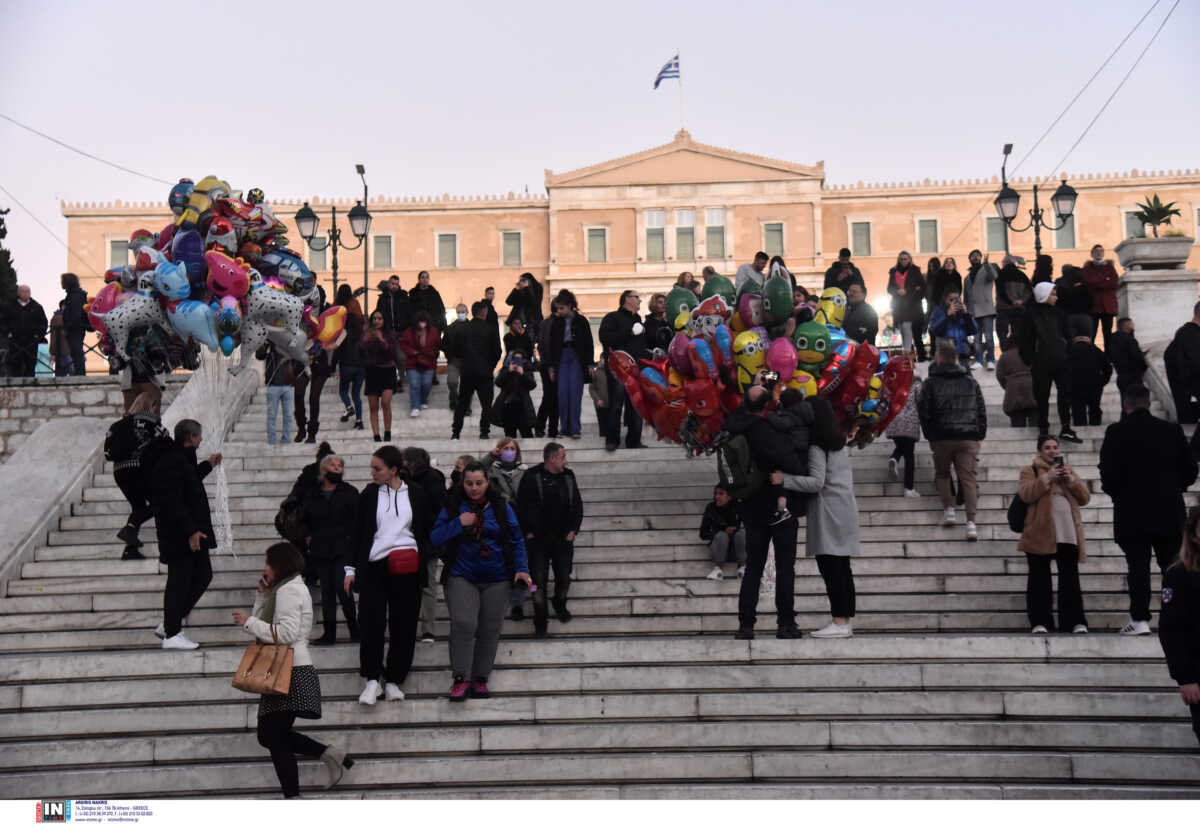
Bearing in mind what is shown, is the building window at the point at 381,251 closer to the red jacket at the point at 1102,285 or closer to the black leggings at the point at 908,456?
the red jacket at the point at 1102,285

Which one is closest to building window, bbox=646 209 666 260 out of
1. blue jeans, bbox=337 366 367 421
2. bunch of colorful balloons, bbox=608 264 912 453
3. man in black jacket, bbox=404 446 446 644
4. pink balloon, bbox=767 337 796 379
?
blue jeans, bbox=337 366 367 421

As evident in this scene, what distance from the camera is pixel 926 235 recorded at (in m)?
53.5

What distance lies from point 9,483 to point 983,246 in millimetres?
45517

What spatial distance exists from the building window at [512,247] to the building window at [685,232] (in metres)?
6.14

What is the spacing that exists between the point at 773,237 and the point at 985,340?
3557cm

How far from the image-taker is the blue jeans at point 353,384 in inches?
623

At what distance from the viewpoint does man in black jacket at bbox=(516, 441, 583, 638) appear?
32.0 ft

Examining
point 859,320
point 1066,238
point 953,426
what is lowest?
point 953,426

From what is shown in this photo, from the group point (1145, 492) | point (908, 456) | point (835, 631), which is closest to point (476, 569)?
point (835, 631)

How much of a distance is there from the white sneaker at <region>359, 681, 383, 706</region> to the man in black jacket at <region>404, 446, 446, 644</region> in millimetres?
1031

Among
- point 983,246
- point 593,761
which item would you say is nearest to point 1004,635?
point 593,761

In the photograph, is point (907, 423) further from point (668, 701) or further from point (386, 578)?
point (386, 578)

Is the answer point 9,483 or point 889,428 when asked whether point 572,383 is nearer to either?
point 889,428
